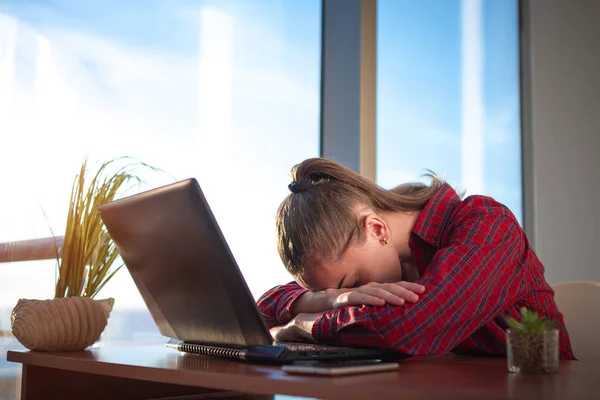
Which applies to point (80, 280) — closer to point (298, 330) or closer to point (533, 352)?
point (298, 330)

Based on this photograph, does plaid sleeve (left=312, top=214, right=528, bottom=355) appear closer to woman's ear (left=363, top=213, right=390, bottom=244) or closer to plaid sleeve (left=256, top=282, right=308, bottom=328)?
woman's ear (left=363, top=213, right=390, bottom=244)

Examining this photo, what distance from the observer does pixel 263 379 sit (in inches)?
28.8

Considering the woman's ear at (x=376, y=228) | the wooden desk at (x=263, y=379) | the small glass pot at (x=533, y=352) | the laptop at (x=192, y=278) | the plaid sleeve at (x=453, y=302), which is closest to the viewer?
the wooden desk at (x=263, y=379)

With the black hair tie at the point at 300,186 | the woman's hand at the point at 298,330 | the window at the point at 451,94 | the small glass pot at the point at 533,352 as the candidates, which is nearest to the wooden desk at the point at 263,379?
the small glass pot at the point at 533,352

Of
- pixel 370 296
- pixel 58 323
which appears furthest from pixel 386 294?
pixel 58 323

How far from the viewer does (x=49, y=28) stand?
1.77 metres

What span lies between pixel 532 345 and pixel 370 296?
0.37m

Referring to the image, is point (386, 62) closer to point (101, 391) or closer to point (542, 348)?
point (101, 391)

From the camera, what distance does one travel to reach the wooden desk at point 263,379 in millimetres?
660

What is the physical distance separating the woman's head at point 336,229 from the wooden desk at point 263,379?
1.07 ft

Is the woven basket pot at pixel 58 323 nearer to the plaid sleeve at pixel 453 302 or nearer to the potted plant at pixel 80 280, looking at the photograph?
the potted plant at pixel 80 280

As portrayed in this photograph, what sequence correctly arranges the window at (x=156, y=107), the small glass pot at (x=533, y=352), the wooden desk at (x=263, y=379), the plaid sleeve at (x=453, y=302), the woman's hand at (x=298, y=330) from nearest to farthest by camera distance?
the wooden desk at (x=263, y=379)
the small glass pot at (x=533, y=352)
the plaid sleeve at (x=453, y=302)
the woman's hand at (x=298, y=330)
the window at (x=156, y=107)

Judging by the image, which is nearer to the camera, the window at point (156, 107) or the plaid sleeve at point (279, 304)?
the plaid sleeve at point (279, 304)

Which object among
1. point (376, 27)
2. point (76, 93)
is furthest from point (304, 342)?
point (376, 27)
